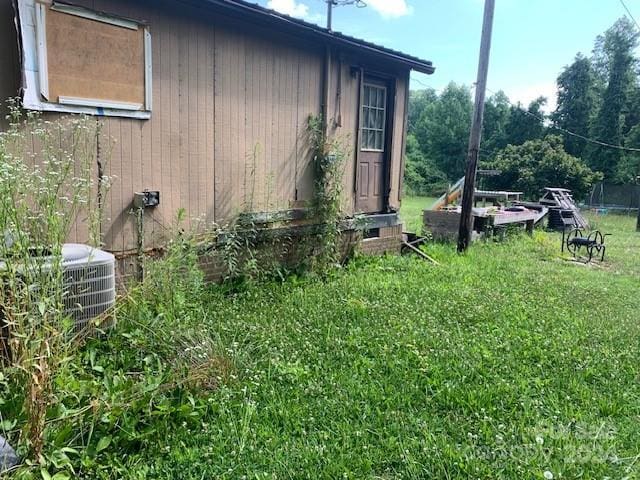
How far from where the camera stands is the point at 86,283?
11.0 feet

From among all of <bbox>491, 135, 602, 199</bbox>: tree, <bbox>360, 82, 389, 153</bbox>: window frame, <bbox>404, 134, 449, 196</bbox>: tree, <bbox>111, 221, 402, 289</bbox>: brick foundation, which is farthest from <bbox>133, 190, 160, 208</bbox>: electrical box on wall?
<bbox>404, 134, 449, 196</bbox>: tree

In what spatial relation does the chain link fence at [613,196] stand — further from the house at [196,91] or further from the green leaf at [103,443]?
the green leaf at [103,443]

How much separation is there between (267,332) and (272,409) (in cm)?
119

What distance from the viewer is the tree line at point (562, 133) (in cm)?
2027

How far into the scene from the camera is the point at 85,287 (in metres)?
3.36

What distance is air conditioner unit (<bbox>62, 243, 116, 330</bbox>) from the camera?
3.25 meters

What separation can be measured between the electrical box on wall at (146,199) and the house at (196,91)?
0.06 meters

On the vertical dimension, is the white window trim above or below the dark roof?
below

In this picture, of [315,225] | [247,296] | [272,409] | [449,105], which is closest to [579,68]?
[449,105]

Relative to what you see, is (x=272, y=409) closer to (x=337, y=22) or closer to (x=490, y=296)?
(x=490, y=296)

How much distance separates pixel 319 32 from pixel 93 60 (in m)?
2.86

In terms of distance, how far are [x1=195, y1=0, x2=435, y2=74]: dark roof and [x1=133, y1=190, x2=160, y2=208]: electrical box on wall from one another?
1.95 m

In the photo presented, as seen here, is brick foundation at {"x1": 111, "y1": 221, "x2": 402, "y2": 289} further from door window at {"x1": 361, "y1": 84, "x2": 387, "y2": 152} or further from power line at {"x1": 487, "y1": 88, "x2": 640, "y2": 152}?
power line at {"x1": 487, "y1": 88, "x2": 640, "y2": 152}

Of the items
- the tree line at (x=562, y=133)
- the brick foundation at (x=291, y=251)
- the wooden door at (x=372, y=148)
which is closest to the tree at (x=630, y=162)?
the tree line at (x=562, y=133)
